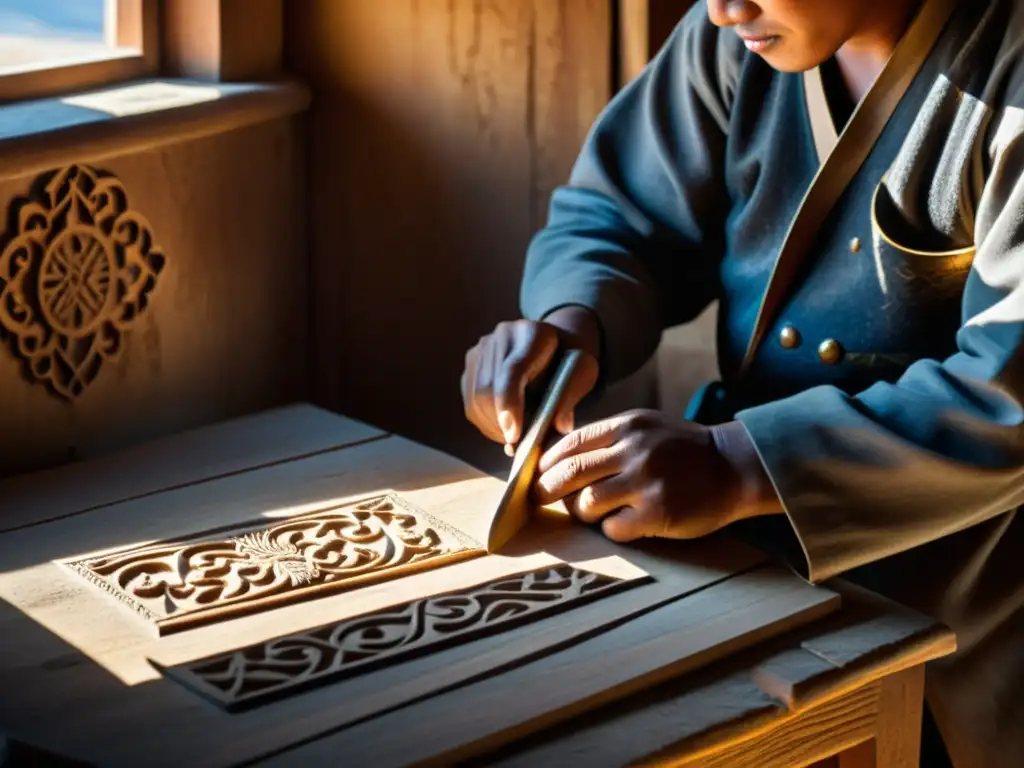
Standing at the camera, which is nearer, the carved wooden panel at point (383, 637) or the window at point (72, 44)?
the carved wooden panel at point (383, 637)

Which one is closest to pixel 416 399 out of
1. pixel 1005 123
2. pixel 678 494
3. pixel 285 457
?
pixel 285 457

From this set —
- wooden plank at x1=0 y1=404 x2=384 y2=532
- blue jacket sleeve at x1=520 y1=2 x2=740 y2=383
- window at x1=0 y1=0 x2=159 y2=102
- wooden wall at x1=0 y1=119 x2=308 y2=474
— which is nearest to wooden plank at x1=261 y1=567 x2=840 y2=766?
blue jacket sleeve at x1=520 y1=2 x2=740 y2=383

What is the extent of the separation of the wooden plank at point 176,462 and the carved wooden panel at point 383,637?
14.7 inches

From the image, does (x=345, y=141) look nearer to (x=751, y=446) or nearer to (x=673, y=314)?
(x=673, y=314)

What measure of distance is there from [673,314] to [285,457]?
486 millimetres

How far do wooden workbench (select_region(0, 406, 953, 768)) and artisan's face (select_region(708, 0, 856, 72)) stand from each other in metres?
0.46

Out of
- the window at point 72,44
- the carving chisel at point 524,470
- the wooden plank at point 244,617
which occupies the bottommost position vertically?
the wooden plank at point 244,617

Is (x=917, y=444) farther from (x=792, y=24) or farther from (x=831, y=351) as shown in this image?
(x=792, y=24)

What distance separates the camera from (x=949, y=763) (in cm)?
155

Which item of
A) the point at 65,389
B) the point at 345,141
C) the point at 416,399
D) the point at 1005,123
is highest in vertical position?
the point at 1005,123

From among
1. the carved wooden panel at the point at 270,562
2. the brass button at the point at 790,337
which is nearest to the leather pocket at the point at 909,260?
the brass button at the point at 790,337

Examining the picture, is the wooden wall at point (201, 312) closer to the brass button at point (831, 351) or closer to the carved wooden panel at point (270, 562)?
the carved wooden panel at point (270, 562)

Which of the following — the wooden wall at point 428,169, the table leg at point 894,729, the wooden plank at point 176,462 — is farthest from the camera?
the wooden wall at point 428,169

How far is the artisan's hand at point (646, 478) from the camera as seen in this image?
1.28 m
